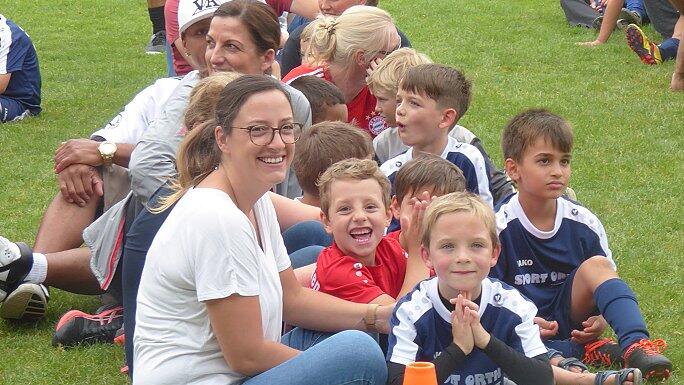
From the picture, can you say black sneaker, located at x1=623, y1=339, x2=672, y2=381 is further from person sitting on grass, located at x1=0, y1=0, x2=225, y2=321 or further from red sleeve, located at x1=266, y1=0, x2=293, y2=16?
red sleeve, located at x1=266, y1=0, x2=293, y2=16

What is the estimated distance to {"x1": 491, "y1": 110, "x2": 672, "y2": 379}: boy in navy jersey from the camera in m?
4.44

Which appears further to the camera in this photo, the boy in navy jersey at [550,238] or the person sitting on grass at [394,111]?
the person sitting on grass at [394,111]

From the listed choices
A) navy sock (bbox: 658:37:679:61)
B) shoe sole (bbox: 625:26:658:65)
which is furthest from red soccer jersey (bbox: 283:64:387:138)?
navy sock (bbox: 658:37:679:61)

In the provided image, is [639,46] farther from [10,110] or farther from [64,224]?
[64,224]

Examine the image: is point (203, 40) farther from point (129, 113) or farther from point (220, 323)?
point (220, 323)

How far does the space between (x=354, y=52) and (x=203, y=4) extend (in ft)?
2.73

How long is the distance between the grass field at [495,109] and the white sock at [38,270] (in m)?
0.25

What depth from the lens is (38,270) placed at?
5.05 meters

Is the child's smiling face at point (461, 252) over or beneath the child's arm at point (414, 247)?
over

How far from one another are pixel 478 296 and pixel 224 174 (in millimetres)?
906

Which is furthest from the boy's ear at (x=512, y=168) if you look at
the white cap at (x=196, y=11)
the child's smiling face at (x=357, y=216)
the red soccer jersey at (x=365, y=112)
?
the white cap at (x=196, y=11)

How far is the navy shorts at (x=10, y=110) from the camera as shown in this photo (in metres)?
9.25

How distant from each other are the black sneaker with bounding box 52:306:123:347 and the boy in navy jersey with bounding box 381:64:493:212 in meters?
1.41

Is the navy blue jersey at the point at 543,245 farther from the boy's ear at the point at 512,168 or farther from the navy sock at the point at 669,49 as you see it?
the navy sock at the point at 669,49
